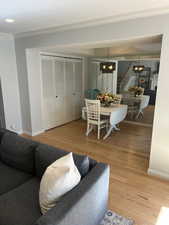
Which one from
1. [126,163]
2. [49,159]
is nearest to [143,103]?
[126,163]

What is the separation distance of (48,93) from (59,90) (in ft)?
1.57

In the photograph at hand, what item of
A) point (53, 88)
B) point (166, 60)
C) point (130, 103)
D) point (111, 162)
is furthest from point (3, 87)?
point (130, 103)

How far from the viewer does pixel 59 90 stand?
5.17 meters

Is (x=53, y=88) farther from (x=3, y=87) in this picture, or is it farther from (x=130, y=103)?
(x=130, y=103)

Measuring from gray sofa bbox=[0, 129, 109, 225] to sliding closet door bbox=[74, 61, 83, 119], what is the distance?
3649 millimetres

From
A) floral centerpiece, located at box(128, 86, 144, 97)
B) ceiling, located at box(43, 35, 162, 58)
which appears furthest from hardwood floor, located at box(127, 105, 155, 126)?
ceiling, located at box(43, 35, 162, 58)

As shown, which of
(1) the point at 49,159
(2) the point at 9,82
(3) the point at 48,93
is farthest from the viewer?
(3) the point at 48,93

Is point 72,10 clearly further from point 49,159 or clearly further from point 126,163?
point 126,163

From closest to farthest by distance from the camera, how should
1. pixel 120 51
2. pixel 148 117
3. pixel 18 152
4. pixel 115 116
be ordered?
1. pixel 18 152
2. pixel 115 116
3. pixel 120 51
4. pixel 148 117

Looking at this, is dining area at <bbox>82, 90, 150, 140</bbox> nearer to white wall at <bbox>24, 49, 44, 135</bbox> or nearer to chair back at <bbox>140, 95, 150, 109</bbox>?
chair back at <bbox>140, 95, 150, 109</bbox>

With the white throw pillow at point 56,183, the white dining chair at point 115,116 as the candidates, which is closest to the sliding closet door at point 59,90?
the white dining chair at point 115,116

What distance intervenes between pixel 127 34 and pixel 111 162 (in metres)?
2.26

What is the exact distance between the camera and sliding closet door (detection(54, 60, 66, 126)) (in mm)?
4953

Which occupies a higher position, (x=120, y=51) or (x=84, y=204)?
(x=120, y=51)
